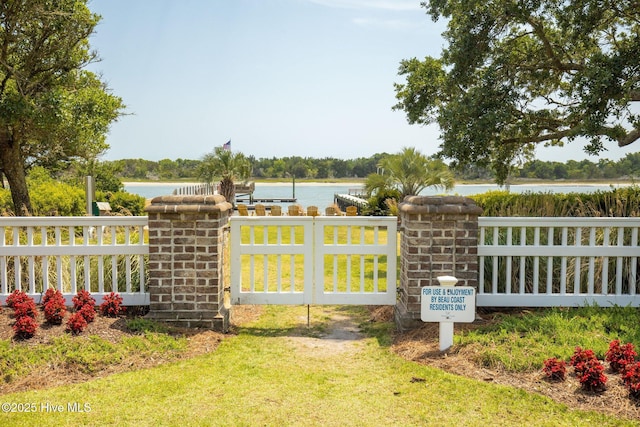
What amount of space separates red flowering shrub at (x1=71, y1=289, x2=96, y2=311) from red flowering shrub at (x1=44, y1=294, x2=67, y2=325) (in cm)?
28

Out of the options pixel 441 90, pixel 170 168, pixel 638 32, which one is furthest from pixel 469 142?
pixel 170 168

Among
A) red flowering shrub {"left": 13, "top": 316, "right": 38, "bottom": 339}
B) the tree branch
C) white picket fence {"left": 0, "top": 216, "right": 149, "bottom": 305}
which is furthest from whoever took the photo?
the tree branch

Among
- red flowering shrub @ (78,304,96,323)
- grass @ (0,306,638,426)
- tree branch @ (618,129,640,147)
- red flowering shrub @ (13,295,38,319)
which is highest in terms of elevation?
tree branch @ (618,129,640,147)

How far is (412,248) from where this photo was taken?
5.19 metres

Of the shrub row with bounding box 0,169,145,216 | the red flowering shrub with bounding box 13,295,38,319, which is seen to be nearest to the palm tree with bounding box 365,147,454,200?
the shrub row with bounding box 0,169,145,216

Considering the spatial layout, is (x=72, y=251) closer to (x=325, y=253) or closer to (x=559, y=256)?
(x=325, y=253)

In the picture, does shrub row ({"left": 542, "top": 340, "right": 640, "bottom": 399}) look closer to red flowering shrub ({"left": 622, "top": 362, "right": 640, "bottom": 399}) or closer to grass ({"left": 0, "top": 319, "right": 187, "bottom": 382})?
red flowering shrub ({"left": 622, "top": 362, "right": 640, "bottom": 399})

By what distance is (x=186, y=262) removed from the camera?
5.18 metres

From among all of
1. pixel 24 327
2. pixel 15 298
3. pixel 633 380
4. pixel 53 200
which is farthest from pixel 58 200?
pixel 633 380

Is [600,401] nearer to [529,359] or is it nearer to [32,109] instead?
[529,359]

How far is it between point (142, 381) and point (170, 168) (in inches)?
2858

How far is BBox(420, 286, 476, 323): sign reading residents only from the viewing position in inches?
176

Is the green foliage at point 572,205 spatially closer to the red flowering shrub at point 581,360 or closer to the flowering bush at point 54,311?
the red flowering shrub at point 581,360

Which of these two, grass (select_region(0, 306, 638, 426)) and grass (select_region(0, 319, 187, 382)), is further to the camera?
grass (select_region(0, 319, 187, 382))
